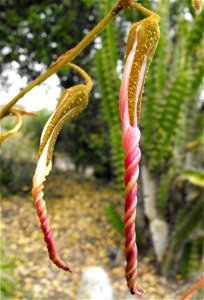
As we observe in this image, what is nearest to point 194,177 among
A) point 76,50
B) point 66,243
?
point 66,243

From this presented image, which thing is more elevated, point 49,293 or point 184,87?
point 184,87

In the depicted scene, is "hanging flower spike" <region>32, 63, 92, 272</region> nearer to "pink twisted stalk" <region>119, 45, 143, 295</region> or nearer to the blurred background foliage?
"pink twisted stalk" <region>119, 45, 143, 295</region>

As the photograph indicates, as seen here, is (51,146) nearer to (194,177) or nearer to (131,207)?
(131,207)

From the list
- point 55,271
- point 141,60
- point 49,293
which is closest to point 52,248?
point 141,60

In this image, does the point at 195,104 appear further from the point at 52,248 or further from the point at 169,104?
the point at 52,248

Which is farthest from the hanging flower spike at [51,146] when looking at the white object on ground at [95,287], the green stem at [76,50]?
the white object on ground at [95,287]

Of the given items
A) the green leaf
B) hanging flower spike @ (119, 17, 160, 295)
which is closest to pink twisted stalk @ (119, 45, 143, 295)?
hanging flower spike @ (119, 17, 160, 295)
